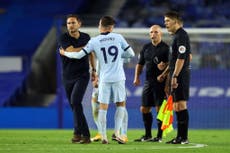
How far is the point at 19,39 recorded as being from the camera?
95.1 ft

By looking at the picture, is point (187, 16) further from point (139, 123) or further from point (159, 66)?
point (159, 66)

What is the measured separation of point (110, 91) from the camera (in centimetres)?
1425

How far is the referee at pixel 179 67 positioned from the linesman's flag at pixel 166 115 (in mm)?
470

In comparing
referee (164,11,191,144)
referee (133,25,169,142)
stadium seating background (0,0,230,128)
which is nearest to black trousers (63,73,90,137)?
referee (164,11,191,144)

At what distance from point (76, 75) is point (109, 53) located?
0.72 metres

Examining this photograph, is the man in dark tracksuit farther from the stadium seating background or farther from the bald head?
the stadium seating background

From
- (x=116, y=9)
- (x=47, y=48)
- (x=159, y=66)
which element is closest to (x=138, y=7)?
(x=116, y=9)

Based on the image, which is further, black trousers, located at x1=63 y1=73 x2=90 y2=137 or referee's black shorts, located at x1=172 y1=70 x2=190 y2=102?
referee's black shorts, located at x1=172 y1=70 x2=190 y2=102

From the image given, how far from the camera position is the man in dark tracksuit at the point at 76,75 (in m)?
14.4

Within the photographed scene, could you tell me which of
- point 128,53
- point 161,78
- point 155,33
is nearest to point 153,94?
point 161,78

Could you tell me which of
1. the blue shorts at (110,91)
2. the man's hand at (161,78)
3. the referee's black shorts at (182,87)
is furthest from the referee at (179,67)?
the man's hand at (161,78)

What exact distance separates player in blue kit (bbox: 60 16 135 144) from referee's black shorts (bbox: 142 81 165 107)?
5.08 ft

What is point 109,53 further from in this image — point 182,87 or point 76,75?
point 182,87

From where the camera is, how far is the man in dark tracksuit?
14.4 m
